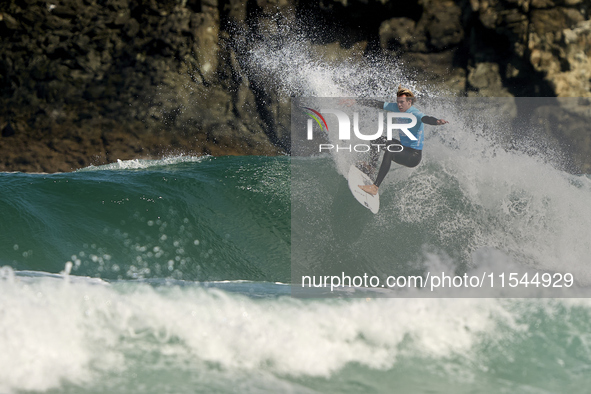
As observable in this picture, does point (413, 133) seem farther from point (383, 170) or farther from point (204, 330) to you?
point (204, 330)

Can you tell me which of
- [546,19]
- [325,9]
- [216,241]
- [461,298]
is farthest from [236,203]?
[546,19]

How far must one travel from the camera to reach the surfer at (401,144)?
5453mm

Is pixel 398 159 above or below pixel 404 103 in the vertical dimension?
below

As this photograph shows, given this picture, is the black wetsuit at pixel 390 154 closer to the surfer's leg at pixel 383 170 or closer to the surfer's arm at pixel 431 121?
the surfer's leg at pixel 383 170

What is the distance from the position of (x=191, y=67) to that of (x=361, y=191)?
731 cm

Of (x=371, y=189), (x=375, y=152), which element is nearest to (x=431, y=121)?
(x=375, y=152)

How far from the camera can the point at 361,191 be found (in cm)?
579

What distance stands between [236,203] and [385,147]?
1.92 m

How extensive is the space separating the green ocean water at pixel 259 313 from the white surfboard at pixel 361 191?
98 millimetres

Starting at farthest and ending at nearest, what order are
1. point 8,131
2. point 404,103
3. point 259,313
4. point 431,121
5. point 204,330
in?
point 8,131, point 404,103, point 431,121, point 259,313, point 204,330

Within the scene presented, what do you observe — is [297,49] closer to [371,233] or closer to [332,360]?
[371,233]

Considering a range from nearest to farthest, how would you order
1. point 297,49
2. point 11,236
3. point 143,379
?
point 143,379 < point 11,236 < point 297,49

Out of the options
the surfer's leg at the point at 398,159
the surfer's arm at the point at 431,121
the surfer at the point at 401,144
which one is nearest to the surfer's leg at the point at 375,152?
the surfer at the point at 401,144

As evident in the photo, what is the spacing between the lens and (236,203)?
241 inches
